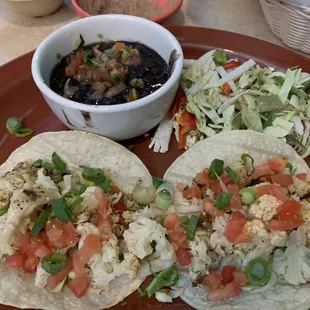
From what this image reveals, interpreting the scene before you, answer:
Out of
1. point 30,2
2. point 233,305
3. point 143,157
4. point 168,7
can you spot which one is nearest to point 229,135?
point 143,157

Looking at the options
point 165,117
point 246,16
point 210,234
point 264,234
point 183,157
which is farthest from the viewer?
point 246,16

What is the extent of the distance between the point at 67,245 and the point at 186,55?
1.52 m

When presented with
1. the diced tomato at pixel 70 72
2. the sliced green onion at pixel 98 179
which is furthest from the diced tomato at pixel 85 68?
the sliced green onion at pixel 98 179

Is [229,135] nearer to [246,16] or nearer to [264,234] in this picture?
[264,234]

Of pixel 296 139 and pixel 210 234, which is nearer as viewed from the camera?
pixel 210 234

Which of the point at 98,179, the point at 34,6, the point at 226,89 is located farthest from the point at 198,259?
the point at 34,6

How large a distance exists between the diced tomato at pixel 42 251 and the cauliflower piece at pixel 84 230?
0.15 meters

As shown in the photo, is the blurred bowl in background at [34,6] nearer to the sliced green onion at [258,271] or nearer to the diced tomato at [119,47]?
the diced tomato at [119,47]

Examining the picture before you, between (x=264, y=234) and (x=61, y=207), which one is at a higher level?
(x=61, y=207)

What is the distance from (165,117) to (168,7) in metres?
0.97

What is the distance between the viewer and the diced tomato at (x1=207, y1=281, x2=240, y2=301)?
2.10 metres

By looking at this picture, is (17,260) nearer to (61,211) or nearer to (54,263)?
(54,263)

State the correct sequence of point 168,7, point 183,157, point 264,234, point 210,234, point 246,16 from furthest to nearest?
1. point 246,16
2. point 168,7
3. point 183,157
4. point 210,234
5. point 264,234

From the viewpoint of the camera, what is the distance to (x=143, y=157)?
2.63 meters
